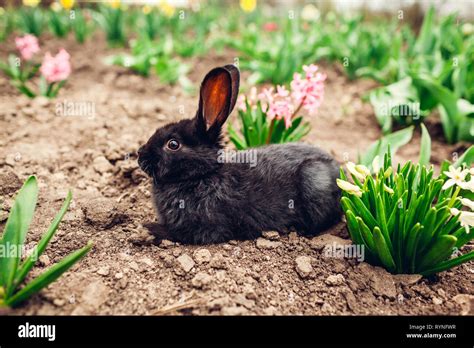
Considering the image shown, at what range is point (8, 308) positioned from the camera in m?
2.07

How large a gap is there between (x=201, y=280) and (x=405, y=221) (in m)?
1.23

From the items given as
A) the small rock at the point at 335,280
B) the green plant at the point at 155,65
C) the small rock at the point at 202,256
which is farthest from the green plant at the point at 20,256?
the green plant at the point at 155,65

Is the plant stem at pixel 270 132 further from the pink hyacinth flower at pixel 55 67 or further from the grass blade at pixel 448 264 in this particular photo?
the pink hyacinth flower at pixel 55 67

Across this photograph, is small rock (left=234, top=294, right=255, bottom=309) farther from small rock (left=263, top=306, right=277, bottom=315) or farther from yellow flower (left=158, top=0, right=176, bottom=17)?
yellow flower (left=158, top=0, right=176, bottom=17)

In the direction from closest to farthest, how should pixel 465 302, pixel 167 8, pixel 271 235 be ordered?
pixel 465 302
pixel 271 235
pixel 167 8

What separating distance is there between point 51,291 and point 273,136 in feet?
6.67

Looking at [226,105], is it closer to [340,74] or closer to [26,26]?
[340,74]

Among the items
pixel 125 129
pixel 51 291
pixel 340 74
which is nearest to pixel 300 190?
pixel 51 291

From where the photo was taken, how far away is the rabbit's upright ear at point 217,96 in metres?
2.54

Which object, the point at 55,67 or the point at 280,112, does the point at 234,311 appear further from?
the point at 55,67

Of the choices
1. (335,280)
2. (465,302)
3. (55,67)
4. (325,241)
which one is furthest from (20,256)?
(55,67)

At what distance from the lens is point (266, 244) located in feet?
9.08

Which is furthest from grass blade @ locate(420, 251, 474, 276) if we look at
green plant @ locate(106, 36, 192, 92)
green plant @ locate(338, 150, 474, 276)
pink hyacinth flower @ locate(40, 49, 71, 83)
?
pink hyacinth flower @ locate(40, 49, 71, 83)

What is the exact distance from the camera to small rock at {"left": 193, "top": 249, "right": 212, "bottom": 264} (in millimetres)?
2584
